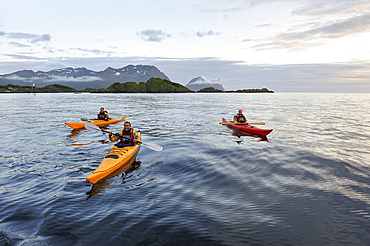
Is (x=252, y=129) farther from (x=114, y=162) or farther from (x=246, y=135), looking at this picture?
(x=114, y=162)

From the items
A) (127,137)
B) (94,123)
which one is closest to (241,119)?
(127,137)

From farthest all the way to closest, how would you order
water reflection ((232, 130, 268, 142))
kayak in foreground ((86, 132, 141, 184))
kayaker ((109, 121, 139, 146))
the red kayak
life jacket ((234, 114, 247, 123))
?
life jacket ((234, 114, 247, 123))
the red kayak
water reflection ((232, 130, 268, 142))
kayaker ((109, 121, 139, 146))
kayak in foreground ((86, 132, 141, 184))

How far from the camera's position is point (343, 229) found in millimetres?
5895

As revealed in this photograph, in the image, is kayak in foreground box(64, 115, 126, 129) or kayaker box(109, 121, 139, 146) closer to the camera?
kayaker box(109, 121, 139, 146)

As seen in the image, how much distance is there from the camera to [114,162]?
9.73 meters

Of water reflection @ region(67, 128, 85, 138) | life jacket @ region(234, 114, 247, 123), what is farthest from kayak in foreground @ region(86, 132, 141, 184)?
life jacket @ region(234, 114, 247, 123)

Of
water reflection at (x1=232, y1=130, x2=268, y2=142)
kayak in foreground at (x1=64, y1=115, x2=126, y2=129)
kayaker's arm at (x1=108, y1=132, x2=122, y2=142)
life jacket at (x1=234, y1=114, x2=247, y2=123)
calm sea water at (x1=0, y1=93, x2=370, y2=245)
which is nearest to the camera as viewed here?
calm sea water at (x1=0, y1=93, x2=370, y2=245)

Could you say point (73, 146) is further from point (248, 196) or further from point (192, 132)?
point (248, 196)

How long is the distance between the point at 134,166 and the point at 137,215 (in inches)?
185

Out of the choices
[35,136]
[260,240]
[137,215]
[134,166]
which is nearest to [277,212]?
[260,240]

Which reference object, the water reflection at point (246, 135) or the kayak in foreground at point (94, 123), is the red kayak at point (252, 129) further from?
the kayak in foreground at point (94, 123)

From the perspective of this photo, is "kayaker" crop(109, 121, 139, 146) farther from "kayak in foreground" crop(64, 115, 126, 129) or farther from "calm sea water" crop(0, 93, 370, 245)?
"kayak in foreground" crop(64, 115, 126, 129)

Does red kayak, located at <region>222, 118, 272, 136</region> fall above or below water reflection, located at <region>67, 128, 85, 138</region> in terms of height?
above

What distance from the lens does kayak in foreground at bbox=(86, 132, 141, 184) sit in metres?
8.65
